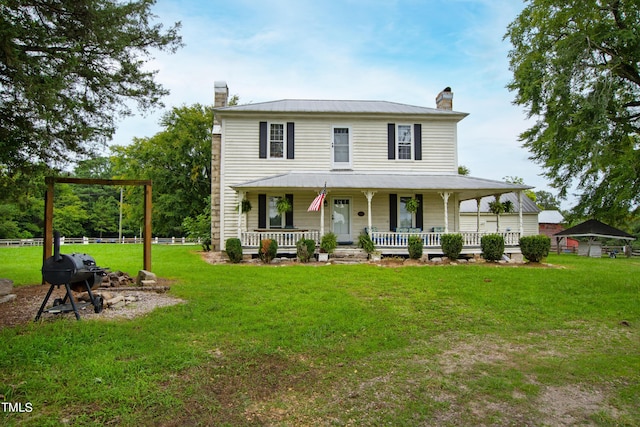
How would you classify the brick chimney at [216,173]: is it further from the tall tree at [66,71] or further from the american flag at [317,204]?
the tall tree at [66,71]

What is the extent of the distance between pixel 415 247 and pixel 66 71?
11779mm

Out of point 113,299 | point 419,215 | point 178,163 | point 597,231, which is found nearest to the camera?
point 113,299

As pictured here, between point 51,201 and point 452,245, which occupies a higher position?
point 51,201

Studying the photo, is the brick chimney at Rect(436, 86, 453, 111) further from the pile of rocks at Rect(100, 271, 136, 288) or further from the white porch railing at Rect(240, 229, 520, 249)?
the pile of rocks at Rect(100, 271, 136, 288)

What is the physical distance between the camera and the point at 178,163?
31.1 metres

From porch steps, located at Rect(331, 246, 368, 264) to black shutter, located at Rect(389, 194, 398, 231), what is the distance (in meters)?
2.48

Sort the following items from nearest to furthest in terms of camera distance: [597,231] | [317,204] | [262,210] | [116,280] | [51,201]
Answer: [51,201]
[116,280]
[317,204]
[262,210]
[597,231]

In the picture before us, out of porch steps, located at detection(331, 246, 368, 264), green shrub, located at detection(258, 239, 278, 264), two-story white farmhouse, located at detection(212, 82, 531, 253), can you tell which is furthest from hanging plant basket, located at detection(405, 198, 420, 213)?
green shrub, located at detection(258, 239, 278, 264)

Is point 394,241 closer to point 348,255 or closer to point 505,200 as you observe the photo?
point 348,255

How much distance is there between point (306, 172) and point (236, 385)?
13.4 meters

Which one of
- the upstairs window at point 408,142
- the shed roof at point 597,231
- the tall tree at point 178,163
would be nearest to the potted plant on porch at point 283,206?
the upstairs window at point 408,142

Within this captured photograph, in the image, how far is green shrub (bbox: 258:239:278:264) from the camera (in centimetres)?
1399

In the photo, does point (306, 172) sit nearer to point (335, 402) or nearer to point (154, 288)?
point (154, 288)

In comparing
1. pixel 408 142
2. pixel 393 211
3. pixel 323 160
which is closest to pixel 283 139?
pixel 323 160
